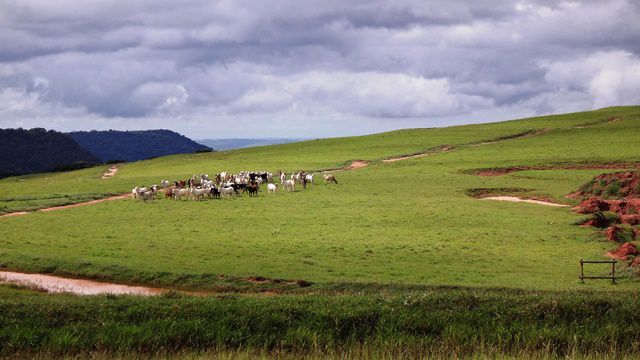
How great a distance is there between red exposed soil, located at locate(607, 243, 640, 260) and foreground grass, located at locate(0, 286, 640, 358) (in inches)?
539

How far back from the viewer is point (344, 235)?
123ft

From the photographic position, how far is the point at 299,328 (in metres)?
15.4

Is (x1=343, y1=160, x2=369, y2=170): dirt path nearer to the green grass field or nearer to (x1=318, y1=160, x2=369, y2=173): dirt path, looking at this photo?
(x1=318, y1=160, x2=369, y2=173): dirt path

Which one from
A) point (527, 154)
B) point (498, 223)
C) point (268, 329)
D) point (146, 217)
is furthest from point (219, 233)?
point (527, 154)

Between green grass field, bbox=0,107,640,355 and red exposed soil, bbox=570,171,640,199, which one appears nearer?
green grass field, bbox=0,107,640,355

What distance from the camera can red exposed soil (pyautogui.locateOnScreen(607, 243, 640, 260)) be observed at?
30625 millimetres

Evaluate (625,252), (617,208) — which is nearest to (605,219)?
(617,208)

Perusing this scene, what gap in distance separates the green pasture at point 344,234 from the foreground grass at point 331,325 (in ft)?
29.0

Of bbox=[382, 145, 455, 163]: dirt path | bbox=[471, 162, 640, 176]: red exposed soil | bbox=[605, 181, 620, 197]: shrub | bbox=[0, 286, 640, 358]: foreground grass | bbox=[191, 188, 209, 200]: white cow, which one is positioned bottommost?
bbox=[0, 286, 640, 358]: foreground grass

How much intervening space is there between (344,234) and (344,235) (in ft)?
1.03

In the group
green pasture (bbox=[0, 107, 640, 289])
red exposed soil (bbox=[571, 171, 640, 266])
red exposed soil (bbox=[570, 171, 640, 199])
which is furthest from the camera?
red exposed soil (bbox=[570, 171, 640, 199])

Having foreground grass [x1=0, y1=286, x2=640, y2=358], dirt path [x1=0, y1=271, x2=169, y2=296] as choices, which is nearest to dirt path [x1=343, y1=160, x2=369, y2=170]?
dirt path [x1=0, y1=271, x2=169, y2=296]

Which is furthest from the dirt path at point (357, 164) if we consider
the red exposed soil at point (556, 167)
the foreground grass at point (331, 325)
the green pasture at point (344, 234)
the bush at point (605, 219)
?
the foreground grass at point (331, 325)

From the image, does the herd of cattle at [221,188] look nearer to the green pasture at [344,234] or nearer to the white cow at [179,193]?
the white cow at [179,193]
